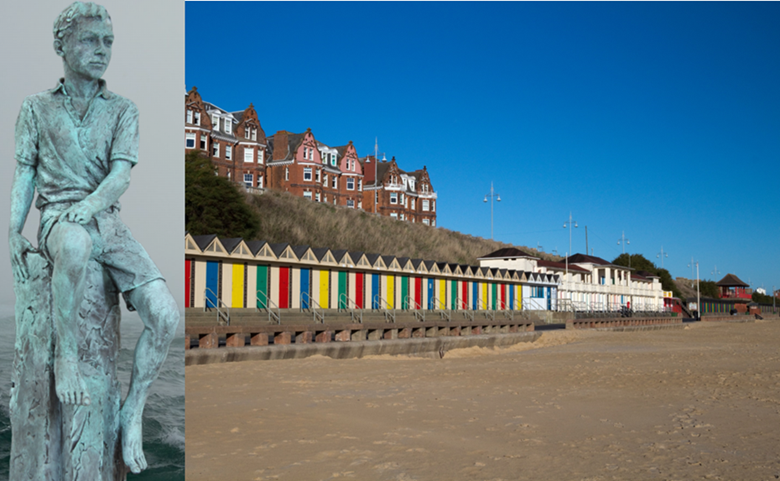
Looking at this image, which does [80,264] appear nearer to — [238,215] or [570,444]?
[570,444]

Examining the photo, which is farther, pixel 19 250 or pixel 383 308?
pixel 383 308

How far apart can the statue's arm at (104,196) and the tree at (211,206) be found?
37.5 m

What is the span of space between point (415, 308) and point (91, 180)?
33.1 m

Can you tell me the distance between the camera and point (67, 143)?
3.05 metres

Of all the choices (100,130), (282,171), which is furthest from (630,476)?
(282,171)

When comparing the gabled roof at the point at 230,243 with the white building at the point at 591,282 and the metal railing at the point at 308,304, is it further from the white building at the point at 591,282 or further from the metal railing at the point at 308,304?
the white building at the point at 591,282

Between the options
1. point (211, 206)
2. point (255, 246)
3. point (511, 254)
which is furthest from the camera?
point (511, 254)

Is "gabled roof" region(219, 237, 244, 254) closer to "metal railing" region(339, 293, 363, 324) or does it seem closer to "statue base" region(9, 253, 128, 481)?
"metal railing" region(339, 293, 363, 324)

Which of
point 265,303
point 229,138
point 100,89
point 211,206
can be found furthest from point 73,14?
point 229,138

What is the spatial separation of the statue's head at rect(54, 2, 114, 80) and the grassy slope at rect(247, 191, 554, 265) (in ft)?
149

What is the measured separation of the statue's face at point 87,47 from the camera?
3023 millimetres

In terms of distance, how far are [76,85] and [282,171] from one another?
65.5 metres

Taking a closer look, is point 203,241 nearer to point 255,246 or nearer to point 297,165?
point 255,246

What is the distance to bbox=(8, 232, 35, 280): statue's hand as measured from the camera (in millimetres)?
2955
